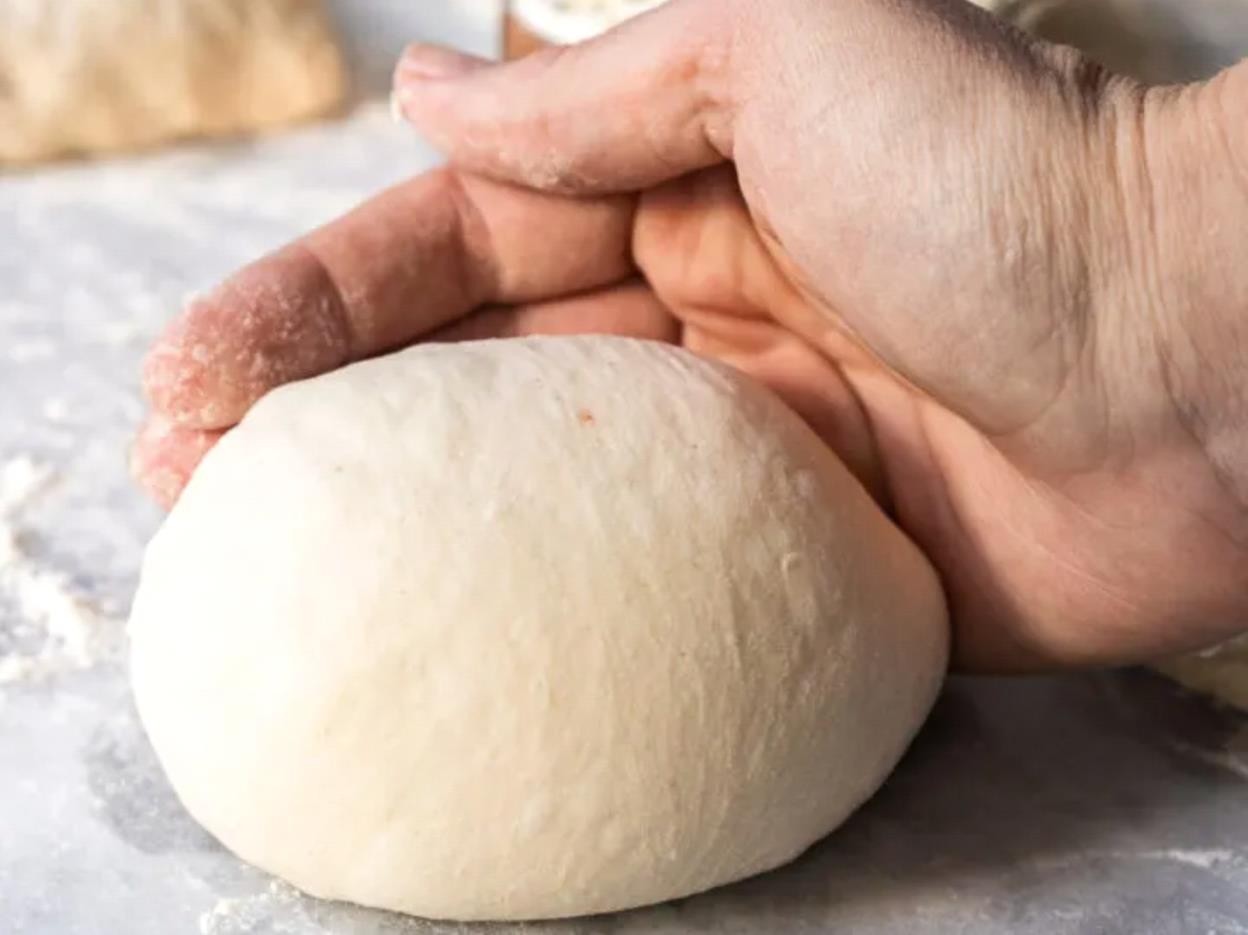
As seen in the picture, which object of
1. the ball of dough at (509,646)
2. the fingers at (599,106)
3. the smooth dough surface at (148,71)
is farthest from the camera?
the smooth dough surface at (148,71)

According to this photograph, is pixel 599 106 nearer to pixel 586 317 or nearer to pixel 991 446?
pixel 586 317

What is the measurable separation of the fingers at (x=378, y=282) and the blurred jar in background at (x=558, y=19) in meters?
0.41

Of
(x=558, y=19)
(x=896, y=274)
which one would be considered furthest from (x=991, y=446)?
(x=558, y=19)

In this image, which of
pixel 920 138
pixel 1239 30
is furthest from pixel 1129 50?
pixel 920 138

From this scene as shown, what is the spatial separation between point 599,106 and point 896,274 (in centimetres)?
21

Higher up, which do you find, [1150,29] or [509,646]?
[1150,29]

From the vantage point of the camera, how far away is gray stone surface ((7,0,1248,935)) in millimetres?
742

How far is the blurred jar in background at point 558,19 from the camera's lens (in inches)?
53.1

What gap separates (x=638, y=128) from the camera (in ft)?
2.79

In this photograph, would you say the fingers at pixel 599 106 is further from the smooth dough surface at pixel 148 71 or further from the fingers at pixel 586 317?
the smooth dough surface at pixel 148 71

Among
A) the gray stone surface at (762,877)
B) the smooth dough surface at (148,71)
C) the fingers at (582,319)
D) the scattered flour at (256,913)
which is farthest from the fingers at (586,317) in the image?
the smooth dough surface at (148,71)

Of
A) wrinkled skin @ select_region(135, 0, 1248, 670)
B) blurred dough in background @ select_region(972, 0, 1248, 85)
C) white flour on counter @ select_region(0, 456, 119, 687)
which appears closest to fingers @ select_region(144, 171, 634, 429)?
wrinkled skin @ select_region(135, 0, 1248, 670)

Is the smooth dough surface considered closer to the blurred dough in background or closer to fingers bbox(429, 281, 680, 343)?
fingers bbox(429, 281, 680, 343)

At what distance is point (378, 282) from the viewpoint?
2.99 ft
